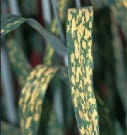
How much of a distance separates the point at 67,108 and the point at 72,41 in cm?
45

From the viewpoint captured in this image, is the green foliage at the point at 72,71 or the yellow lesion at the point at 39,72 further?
the yellow lesion at the point at 39,72

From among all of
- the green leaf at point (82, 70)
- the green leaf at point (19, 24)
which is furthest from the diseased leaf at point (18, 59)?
the green leaf at point (82, 70)

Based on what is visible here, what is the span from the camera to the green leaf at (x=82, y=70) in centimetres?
46

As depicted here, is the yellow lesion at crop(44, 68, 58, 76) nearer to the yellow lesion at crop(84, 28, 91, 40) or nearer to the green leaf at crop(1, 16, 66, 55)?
the green leaf at crop(1, 16, 66, 55)

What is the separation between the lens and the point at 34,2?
2.96ft

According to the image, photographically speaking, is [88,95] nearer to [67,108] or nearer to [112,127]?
[112,127]

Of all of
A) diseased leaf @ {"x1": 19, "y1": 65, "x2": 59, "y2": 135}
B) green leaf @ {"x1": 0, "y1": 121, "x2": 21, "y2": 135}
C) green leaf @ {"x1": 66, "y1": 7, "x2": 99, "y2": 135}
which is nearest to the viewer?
green leaf @ {"x1": 66, "y1": 7, "x2": 99, "y2": 135}

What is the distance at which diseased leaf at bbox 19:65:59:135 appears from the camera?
0.64m

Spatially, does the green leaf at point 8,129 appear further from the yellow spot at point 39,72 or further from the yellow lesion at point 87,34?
the yellow lesion at point 87,34

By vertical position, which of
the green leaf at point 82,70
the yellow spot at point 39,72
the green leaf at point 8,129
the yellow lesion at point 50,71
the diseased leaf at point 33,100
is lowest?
the green leaf at point 8,129

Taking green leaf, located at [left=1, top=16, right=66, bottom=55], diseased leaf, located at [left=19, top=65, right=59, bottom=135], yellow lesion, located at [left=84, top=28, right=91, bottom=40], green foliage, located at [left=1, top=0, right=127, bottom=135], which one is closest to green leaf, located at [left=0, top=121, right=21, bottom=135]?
green foliage, located at [left=1, top=0, right=127, bottom=135]

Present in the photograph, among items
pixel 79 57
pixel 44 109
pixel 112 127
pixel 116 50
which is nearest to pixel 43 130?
pixel 44 109

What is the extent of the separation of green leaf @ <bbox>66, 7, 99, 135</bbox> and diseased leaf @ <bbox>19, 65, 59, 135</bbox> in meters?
0.17

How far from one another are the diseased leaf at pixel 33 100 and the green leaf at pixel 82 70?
0.17m
